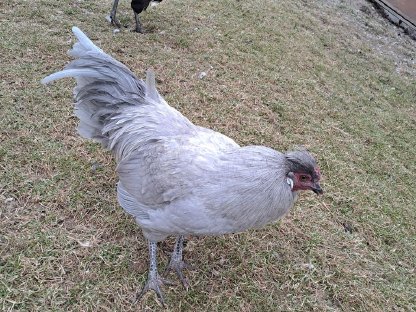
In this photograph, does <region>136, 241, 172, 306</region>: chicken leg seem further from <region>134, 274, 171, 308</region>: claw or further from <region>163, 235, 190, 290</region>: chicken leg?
<region>163, 235, 190, 290</region>: chicken leg

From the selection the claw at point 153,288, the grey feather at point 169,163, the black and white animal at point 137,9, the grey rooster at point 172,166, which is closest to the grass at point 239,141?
the claw at point 153,288

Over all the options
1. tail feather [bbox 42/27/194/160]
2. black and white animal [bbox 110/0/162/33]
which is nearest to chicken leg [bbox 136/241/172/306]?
tail feather [bbox 42/27/194/160]

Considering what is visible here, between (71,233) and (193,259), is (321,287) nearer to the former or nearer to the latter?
(193,259)

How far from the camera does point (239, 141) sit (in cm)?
506

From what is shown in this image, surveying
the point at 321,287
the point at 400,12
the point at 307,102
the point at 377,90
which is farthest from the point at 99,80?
the point at 400,12

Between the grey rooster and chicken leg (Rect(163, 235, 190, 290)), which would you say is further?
chicken leg (Rect(163, 235, 190, 290))

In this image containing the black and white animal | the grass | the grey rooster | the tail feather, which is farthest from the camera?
the black and white animal

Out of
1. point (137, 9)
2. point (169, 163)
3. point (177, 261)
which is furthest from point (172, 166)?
point (137, 9)

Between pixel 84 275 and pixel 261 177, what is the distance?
1.73 m

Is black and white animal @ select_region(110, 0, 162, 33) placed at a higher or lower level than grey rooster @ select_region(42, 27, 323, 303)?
lower

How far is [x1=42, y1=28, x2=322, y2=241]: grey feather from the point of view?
2.66 metres

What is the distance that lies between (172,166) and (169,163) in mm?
38

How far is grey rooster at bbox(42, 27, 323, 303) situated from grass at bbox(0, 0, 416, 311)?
0.53 meters

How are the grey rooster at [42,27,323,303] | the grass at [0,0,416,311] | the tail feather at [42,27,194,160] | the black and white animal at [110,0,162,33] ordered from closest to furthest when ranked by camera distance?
the grey rooster at [42,27,323,303], the tail feather at [42,27,194,160], the grass at [0,0,416,311], the black and white animal at [110,0,162,33]
